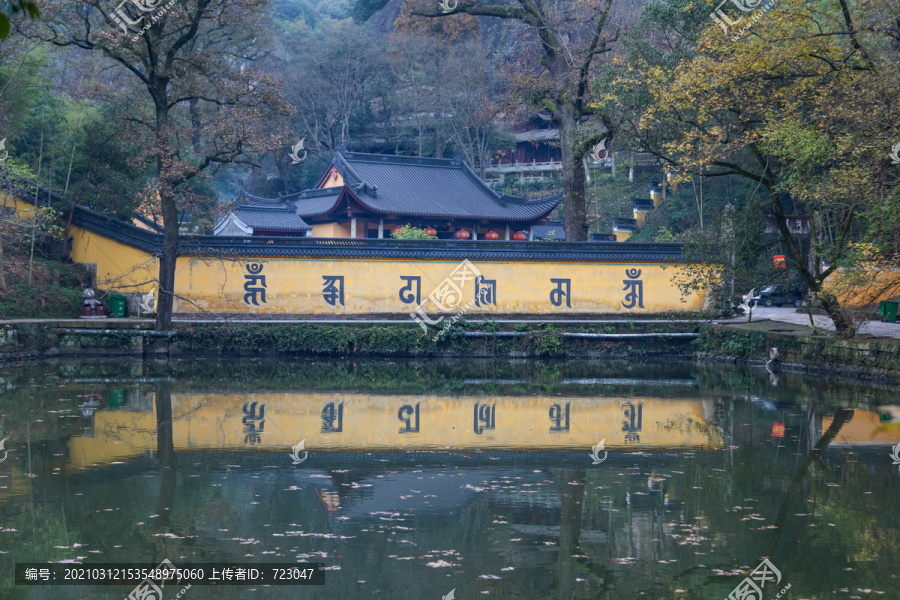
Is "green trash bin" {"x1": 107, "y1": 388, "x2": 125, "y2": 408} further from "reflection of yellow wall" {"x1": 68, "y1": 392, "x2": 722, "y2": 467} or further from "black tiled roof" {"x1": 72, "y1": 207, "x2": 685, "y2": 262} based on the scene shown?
"black tiled roof" {"x1": 72, "y1": 207, "x2": 685, "y2": 262}

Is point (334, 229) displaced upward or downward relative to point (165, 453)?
upward

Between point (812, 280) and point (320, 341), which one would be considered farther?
point (320, 341)

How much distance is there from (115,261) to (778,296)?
20.3m

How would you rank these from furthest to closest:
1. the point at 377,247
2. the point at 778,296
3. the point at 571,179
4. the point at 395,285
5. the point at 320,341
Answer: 1. the point at 778,296
2. the point at 571,179
3. the point at 395,285
4. the point at 377,247
5. the point at 320,341

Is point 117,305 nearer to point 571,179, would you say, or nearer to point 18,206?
point 18,206

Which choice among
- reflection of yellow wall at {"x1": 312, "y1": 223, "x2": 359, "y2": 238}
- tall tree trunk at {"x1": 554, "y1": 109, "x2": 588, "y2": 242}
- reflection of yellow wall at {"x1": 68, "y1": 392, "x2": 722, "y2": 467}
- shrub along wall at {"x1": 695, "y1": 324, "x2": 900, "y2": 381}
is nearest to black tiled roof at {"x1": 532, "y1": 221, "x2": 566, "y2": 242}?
reflection of yellow wall at {"x1": 312, "y1": 223, "x2": 359, "y2": 238}

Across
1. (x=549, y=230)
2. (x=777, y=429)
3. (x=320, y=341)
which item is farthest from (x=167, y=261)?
(x=549, y=230)

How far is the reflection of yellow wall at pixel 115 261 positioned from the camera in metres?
17.1

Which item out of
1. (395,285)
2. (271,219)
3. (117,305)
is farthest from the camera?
(271,219)

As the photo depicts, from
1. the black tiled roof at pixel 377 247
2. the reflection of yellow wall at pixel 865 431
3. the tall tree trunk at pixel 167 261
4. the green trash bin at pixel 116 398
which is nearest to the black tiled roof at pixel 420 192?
the black tiled roof at pixel 377 247

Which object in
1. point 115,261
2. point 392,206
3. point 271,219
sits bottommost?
point 115,261

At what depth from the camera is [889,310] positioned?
16188mm

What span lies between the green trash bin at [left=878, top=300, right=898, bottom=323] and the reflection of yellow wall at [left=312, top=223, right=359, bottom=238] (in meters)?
18.7

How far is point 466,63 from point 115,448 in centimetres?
3064
